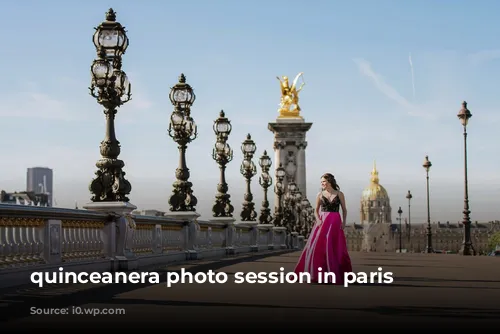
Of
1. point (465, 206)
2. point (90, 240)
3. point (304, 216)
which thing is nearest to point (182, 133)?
point (90, 240)

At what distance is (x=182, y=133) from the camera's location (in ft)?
93.3

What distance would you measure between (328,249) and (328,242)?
0.13m

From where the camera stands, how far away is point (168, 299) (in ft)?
43.8

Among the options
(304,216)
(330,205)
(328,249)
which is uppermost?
(330,205)

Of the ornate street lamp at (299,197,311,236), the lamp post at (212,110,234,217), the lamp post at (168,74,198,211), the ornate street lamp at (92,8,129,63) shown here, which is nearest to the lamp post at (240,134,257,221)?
the lamp post at (212,110,234,217)

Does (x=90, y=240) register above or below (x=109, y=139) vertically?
below

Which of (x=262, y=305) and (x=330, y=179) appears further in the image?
(x=330, y=179)

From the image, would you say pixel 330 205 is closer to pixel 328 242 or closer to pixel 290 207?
pixel 328 242

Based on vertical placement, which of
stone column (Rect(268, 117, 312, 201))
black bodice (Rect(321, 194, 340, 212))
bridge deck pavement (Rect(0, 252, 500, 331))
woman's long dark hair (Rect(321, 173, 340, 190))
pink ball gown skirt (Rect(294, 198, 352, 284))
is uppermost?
stone column (Rect(268, 117, 312, 201))

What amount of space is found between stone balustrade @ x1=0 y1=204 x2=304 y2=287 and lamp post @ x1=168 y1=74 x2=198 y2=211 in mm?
467

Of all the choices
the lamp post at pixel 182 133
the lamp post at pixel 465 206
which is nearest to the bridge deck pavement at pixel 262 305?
the lamp post at pixel 182 133

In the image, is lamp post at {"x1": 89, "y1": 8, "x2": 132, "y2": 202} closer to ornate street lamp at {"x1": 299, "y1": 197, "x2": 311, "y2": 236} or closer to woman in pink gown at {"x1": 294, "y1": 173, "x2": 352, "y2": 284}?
woman in pink gown at {"x1": 294, "y1": 173, "x2": 352, "y2": 284}

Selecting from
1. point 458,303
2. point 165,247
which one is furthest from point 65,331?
point 165,247

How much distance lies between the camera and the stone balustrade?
1535cm
